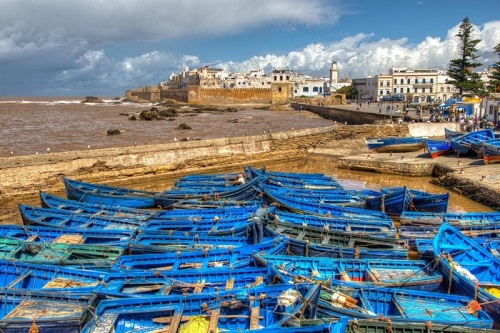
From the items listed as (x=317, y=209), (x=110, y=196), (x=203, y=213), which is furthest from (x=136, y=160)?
(x=317, y=209)

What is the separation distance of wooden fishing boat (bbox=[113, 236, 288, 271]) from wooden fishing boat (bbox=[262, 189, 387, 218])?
4.06 metres

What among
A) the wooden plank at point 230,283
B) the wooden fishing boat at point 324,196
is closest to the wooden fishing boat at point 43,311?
the wooden plank at point 230,283

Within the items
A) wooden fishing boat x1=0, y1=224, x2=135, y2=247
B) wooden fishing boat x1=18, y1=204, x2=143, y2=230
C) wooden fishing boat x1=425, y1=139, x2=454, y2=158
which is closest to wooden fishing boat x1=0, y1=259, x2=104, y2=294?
wooden fishing boat x1=0, y1=224, x2=135, y2=247

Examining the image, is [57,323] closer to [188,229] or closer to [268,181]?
[188,229]

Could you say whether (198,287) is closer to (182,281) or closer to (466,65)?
(182,281)

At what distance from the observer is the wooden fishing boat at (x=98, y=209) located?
1323 centimetres

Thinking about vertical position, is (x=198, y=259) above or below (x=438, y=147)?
below

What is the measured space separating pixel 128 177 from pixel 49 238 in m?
10.6

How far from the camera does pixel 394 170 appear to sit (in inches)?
883

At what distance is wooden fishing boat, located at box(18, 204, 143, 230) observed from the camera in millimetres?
12258

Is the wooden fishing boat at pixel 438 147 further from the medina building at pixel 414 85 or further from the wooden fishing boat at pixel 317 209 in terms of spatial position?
the medina building at pixel 414 85

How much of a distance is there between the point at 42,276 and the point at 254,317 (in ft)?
15.6

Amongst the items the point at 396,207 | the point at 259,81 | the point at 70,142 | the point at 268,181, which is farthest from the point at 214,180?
the point at 259,81

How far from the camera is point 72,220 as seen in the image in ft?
41.3
